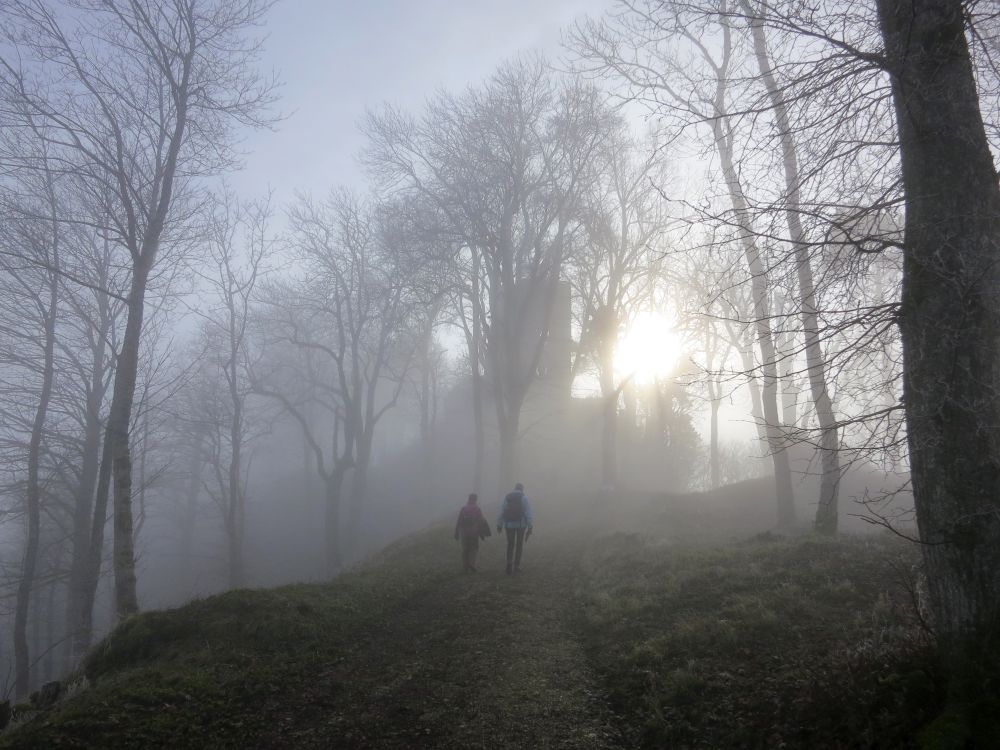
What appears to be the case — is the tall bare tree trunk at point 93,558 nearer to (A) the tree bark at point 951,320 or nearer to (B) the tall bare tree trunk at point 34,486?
(B) the tall bare tree trunk at point 34,486

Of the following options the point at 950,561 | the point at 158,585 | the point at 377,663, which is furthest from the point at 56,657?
the point at 950,561

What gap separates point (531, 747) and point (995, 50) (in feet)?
22.4

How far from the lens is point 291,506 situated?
43406 mm

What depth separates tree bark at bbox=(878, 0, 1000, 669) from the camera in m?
3.81

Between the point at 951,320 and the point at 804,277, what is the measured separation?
2.87 meters

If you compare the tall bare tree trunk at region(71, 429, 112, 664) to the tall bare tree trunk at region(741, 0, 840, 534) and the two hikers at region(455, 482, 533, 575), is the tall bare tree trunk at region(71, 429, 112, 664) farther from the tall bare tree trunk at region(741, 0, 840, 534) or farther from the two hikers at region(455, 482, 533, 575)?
the tall bare tree trunk at region(741, 0, 840, 534)

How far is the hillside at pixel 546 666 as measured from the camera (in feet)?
14.5

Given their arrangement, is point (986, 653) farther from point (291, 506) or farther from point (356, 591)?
point (291, 506)

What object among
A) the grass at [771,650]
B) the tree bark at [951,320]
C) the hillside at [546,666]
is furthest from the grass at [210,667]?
the tree bark at [951,320]

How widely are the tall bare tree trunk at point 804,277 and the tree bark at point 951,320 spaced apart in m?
0.63

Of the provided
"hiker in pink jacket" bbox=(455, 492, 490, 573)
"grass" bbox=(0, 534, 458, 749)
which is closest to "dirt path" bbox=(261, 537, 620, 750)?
"grass" bbox=(0, 534, 458, 749)

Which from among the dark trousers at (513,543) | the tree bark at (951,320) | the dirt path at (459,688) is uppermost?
the tree bark at (951,320)

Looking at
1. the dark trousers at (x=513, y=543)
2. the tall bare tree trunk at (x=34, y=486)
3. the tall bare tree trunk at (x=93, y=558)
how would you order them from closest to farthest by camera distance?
the dark trousers at (x=513, y=543), the tall bare tree trunk at (x=93, y=558), the tall bare tree trunk at (x=34, y=486)

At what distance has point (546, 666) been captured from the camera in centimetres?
664
